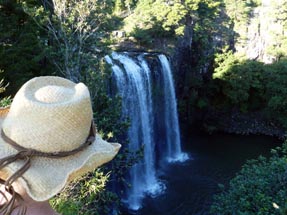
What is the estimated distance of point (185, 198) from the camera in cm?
1257

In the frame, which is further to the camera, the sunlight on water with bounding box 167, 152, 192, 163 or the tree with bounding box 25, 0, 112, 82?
the sunlight on water with bounding box 167, 152, 192, 163

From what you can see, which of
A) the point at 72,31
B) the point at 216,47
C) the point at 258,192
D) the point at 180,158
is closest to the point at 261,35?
the point at 216,47

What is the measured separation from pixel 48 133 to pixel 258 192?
243 inches

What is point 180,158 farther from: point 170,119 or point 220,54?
point 220,54

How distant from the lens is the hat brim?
1603 millimetres

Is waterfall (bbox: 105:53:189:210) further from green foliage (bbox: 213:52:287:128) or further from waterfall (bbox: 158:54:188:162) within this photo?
green foliage (bbox: 213:52:287:128)

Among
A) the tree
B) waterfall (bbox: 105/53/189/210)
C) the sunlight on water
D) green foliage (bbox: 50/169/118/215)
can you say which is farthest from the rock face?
green foliage (bbox: 50/169/118/215)

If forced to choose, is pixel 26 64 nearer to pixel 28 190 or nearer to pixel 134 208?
pixel 134 208

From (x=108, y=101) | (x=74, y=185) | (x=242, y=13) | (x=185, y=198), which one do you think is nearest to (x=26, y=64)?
(x=108, y=101)

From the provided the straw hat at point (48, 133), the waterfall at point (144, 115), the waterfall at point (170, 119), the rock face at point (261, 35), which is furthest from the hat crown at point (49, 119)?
the rock face at point (261, 35)

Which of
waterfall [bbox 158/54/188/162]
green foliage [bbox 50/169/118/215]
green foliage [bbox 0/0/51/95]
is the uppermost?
green foliage [bbox 0/0/51/95]

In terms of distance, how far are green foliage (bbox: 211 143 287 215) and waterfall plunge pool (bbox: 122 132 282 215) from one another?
428 centimetres

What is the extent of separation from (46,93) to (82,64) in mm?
8168

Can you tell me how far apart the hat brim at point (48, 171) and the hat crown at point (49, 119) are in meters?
0.06
